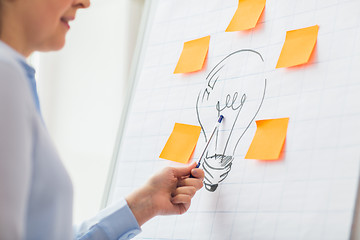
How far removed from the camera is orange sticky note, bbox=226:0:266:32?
1.03 meters

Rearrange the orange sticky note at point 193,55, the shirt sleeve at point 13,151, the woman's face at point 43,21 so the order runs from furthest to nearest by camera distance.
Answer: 1. the orange sticky note at point 193,55
2. the woman's face at point 43,21
3. the shirt sleeve at point 13,151

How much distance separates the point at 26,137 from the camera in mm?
636

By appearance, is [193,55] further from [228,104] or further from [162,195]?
[162,195]

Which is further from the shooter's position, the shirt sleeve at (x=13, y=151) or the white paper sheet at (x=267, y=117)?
the white paper sheet at (x=267, y=117)

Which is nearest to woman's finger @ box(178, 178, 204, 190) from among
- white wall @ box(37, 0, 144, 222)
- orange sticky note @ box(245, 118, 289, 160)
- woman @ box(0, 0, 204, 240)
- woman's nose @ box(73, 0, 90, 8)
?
woman @ box(0, 0, 204, 240)

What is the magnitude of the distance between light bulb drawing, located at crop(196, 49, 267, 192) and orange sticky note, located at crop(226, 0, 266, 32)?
55 mm

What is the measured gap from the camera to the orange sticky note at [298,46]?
0.92 meters

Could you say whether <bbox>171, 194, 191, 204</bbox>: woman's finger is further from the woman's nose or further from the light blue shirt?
the woman's nose

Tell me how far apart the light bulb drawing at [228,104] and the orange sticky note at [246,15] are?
5 centimetres

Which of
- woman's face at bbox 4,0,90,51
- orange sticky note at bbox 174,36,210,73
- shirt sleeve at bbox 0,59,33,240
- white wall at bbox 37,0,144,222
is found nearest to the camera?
shirt sleeve at bbox 0,59,33,240

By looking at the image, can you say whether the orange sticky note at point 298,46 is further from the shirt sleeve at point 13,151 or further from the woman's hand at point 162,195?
the shirt sleeve at point 13,151

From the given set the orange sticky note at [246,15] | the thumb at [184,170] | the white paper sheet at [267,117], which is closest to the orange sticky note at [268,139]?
the white paper sheet at [267,117]

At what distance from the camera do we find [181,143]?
1060 mm

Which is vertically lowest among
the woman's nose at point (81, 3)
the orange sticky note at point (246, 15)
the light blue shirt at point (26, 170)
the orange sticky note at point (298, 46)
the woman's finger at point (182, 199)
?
the light blue shirt at point (26, 170)
